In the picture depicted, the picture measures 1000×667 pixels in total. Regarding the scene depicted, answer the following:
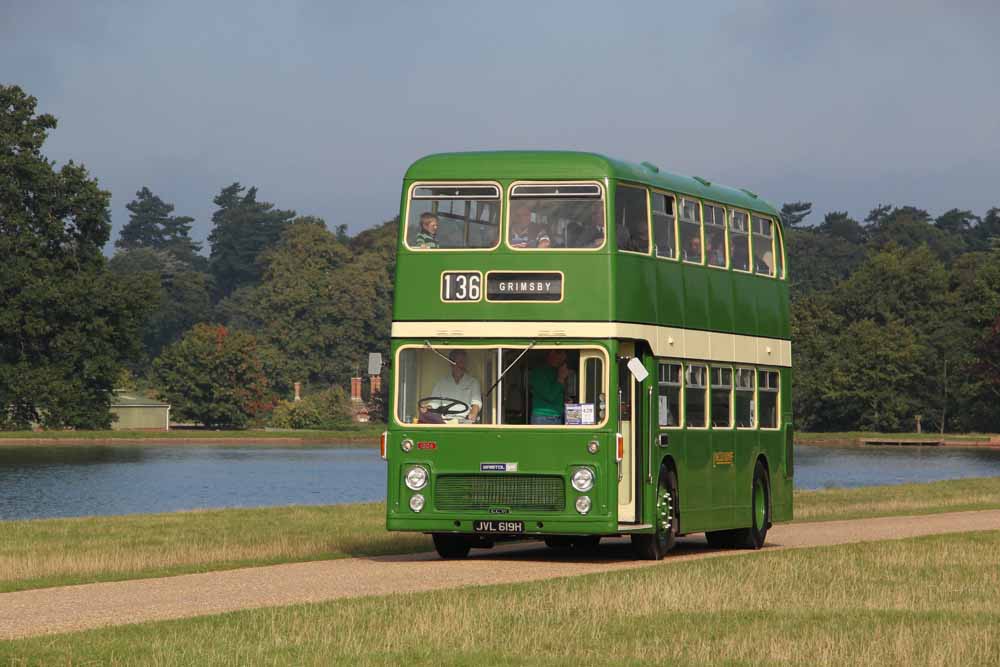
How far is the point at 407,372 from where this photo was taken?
25141 mm

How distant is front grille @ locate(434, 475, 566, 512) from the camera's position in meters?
24.8

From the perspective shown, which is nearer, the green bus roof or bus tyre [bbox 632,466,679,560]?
the green bus roof

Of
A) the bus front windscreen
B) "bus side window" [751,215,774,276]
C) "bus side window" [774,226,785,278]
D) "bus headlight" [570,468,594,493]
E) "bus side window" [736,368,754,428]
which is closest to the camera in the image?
"bus headlight" [570,468,594,493]

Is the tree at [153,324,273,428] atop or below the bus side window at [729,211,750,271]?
atop

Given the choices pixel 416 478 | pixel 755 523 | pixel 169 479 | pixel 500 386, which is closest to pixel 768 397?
pixel 755 523

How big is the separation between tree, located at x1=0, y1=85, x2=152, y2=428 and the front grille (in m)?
91.4

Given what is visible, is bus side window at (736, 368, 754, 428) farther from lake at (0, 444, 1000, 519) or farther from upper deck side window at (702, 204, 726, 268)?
lake at (0, 444, 1000, 519)

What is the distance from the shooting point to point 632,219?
25469 millimetres

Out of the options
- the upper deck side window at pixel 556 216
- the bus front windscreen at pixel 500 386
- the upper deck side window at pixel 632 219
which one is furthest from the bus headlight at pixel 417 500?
the upper deck side window at pixel 632 219

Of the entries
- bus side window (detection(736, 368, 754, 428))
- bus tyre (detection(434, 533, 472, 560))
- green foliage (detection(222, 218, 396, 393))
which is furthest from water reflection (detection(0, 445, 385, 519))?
green foliage (detection(222, 218, 396, 393))

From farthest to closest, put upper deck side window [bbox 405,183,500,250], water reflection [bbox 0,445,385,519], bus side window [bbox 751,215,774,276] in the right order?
water reflection [bbox 0,445,385,519]
bus side window [bbox 751,215,774,276]
upper deck side window [bbox 405,183,500,250]

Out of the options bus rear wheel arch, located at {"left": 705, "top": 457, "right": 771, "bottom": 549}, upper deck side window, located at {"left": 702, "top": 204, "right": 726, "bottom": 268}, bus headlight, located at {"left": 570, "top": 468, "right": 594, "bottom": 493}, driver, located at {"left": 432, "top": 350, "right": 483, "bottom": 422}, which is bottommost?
bus rear wheel arch, located at {"left": 705, "top": 457, "right": 771, "bottom": 549}

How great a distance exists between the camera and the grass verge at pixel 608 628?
51.6 ft

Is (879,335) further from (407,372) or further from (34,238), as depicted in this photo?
(407,372)
